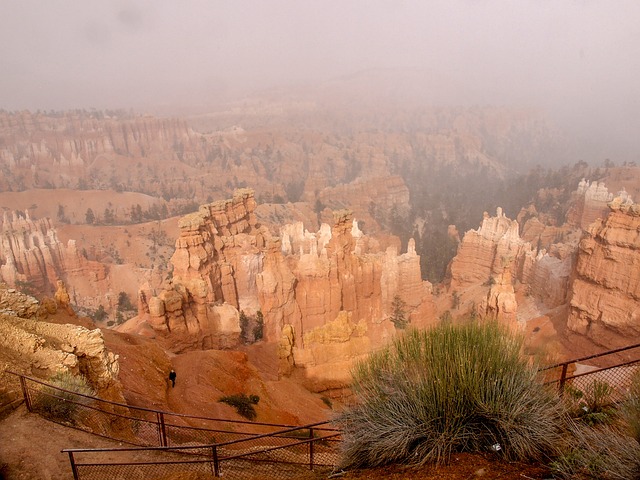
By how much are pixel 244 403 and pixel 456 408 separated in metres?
8.70

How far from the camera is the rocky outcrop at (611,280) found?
2159 centimetres

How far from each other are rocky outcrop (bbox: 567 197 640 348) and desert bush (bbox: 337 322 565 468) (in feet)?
67.2

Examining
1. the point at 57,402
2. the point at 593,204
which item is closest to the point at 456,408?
the point at 57,402

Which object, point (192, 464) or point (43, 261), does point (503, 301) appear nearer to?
point (192, 464)

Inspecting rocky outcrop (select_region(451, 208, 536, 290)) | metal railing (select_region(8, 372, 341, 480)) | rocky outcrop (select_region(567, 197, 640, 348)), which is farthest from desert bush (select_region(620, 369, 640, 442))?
rocky outcrop (select_region(451, 208, 536, 290))

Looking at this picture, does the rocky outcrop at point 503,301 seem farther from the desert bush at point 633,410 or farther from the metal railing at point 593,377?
the desert bush at point 633,410

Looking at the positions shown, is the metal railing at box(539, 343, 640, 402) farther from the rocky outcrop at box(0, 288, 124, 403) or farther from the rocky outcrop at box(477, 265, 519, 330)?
the rocky outcrop at box(477, 265, 519, 330)

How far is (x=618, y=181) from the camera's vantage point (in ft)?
190

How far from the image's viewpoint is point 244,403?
12344 millimetres

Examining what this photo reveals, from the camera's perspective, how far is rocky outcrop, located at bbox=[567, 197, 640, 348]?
21.6 m

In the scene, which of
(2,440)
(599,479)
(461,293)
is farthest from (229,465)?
(461,293)

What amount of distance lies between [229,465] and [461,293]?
111 feet

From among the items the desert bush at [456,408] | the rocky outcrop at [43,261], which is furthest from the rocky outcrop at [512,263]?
the rocky outcrop at [43,261]

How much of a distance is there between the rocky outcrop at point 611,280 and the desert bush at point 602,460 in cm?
2140
